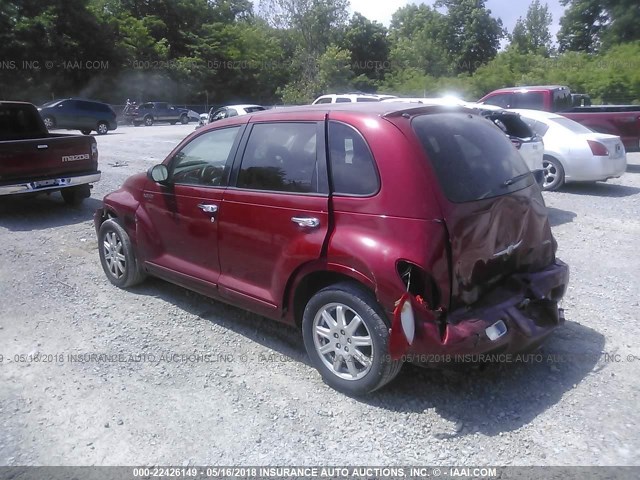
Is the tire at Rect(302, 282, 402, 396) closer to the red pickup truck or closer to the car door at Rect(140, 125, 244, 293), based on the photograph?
the car door at Rect(140, 125, 244, 293)

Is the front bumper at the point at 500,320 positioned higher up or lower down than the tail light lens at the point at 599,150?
lower down

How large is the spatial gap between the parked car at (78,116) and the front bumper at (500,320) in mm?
27381

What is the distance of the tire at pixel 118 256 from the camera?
5438 mm

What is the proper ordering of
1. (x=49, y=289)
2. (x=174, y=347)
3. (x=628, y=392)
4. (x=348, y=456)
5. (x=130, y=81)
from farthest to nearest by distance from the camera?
1. (x=130, y=81)
2. (x=49, y=289)
3. (x=174, y=347)
4. (x=628, y=392)
5. (x=348, y=456)

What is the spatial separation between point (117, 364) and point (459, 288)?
2529 millimetres

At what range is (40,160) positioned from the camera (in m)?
8.46

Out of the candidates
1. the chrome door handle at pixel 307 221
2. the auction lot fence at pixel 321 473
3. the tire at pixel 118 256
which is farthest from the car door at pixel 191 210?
the auction lot fence at pixel 321 473

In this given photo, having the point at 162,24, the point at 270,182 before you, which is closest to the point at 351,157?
the point at 270,182

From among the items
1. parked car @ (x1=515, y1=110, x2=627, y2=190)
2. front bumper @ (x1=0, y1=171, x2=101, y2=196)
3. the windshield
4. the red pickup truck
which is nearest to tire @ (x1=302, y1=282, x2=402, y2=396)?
front bumper @ (x1=0, y1=171, x2=101, y2=196)

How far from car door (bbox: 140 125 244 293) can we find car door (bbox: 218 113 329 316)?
0.15 m

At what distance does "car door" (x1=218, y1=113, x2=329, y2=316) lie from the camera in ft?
12.4

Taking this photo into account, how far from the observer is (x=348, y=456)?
3.13 m

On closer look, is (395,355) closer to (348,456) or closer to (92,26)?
(348,456)

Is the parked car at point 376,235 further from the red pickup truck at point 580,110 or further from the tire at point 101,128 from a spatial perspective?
the tire at point 101,128
